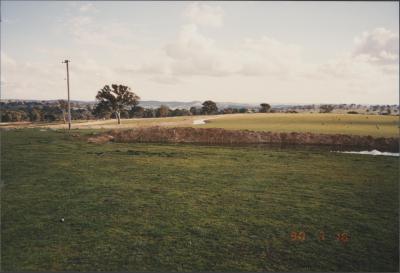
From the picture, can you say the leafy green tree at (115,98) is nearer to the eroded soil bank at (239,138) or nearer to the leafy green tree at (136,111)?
the eroded soil bank at (239,138)

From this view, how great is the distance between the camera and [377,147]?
162 ft

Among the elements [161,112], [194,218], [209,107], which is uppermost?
[209,107]

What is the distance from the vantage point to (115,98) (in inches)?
3605

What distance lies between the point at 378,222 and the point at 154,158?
2017 cm

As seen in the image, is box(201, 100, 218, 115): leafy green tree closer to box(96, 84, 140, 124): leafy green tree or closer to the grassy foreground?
box(96, 84, 140, 124): leafy green tree

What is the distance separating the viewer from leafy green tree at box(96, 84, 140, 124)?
91125mm

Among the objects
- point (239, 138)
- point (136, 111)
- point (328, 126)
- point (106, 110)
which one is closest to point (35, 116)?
point (136, 111)

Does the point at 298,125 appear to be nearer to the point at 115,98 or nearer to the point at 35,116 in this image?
the point at 115,98

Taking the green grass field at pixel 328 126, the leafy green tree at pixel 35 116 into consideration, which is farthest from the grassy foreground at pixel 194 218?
the leafy green tree at pixel 35 116

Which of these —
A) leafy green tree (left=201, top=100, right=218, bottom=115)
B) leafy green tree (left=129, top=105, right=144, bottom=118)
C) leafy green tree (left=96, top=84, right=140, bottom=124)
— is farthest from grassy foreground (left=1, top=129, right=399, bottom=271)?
leafy green tree (left=201, top=100, right=218, bottom=115)

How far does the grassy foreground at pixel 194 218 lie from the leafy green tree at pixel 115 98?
6857cm

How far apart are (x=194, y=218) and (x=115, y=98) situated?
273 ft

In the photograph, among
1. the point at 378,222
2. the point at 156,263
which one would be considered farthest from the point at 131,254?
the point at 378,222

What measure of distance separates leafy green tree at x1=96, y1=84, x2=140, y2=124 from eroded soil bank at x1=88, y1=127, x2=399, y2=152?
39.4 m
